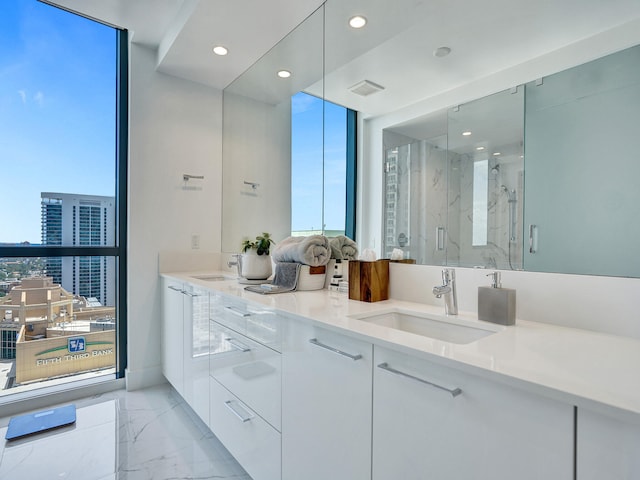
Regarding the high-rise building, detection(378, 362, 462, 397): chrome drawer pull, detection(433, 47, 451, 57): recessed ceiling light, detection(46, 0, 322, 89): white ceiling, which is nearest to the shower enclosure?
detection(433, 47, 451, 57): recessed ceiling light

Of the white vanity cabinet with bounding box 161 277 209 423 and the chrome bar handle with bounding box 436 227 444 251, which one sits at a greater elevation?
the chrome bar handle with bounding box 436 227 444 251

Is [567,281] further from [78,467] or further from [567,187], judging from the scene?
[78,467]

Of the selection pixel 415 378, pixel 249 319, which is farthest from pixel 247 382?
pixel 415 378

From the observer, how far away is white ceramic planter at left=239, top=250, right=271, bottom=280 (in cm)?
216

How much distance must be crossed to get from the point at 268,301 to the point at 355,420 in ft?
2.06

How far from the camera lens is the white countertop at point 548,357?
0.58 m

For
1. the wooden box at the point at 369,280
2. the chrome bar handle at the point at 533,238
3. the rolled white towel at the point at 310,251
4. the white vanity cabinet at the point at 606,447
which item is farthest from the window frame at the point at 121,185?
the white vanity cabinet at the point at 606,447

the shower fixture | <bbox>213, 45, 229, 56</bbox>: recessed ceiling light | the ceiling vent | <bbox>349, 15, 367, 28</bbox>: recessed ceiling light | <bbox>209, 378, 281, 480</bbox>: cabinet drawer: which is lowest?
<bbox>209, 378, 281, 480</bbox>: cabinet drawer

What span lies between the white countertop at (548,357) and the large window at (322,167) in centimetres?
78

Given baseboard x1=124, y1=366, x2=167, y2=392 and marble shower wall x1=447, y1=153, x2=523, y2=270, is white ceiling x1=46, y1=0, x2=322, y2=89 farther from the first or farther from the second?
baseboard x1=124, y1=366, x2=167, y2=392

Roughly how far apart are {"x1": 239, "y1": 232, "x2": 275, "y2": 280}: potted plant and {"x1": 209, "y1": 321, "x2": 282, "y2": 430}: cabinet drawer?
0.45 m

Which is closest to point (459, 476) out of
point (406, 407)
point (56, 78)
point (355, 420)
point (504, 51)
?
point (406, 407)

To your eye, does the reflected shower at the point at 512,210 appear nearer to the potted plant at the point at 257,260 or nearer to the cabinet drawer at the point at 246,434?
the cabinet drawer at the point at 246,434

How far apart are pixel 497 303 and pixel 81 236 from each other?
2.61 meters
